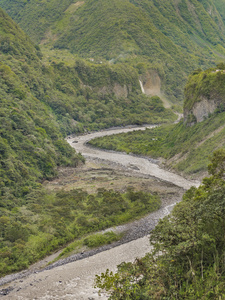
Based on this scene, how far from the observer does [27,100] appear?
107m

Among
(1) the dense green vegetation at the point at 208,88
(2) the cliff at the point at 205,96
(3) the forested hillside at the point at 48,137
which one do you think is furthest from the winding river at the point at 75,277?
(1) the dense green vegetation at the point at 208,88

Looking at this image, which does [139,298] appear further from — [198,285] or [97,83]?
[97,83]

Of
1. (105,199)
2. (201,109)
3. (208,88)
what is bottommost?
(105,199)

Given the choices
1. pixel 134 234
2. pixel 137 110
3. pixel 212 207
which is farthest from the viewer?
pixel 137 110

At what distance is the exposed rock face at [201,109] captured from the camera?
94.2 metres

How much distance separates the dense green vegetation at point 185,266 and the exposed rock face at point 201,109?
6141 cm

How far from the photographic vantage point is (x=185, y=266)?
31.2 metres

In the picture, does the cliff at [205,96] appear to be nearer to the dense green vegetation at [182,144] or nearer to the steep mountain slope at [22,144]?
the dense green vegetation at [182,144]

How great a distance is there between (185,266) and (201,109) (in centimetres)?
7150

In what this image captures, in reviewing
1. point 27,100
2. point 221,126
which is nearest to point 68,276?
point 221,126

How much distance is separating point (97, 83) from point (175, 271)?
529 ft

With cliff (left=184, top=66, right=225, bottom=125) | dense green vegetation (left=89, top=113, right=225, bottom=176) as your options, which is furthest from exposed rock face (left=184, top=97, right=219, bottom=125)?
dense green vegetation (left=89, top=113, right=225, bottom=176)

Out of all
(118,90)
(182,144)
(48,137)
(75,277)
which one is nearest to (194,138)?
(182,144)

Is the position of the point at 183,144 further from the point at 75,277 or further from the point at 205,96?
the point at 75,277
